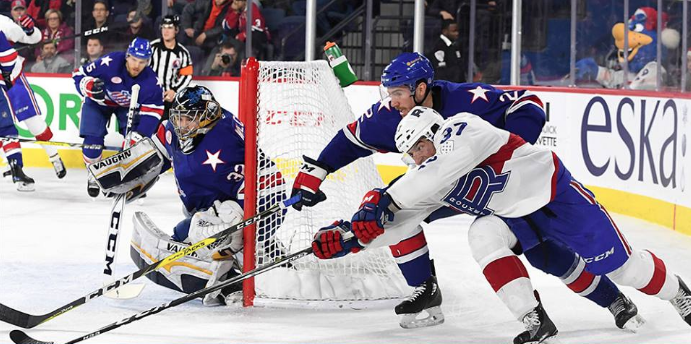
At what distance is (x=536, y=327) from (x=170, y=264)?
1.34 meters

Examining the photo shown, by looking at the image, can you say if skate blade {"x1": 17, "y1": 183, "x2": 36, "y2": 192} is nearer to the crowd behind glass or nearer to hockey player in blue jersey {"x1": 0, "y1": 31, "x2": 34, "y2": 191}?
hockey player in blue jersey {"x1": 0, "y1": 31, "x2": 34, "y2": 191}

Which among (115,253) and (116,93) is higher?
(116,93)

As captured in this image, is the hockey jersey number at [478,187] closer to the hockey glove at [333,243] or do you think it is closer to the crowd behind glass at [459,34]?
the hockey glove at [333,243]

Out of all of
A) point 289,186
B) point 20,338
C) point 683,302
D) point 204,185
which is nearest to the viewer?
point 20,338

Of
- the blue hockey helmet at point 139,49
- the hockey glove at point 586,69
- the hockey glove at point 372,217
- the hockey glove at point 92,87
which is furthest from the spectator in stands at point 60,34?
the hockey glove at point 372,217

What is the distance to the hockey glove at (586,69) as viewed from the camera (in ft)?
23.2

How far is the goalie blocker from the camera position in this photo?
380 cm

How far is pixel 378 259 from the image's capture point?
409 cm

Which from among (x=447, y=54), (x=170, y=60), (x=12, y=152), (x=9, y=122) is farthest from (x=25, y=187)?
(x=447, y=54)

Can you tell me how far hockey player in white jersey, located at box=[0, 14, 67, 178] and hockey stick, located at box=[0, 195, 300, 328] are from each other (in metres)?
3.77

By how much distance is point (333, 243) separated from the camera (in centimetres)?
308

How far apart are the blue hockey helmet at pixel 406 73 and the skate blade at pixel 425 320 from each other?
0.71 m

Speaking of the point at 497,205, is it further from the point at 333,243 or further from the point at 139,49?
the point at 139,49


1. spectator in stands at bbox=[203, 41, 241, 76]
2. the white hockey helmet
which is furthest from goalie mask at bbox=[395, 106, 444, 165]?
spectator in stands at bbox=[203, 41, 241, 76]
